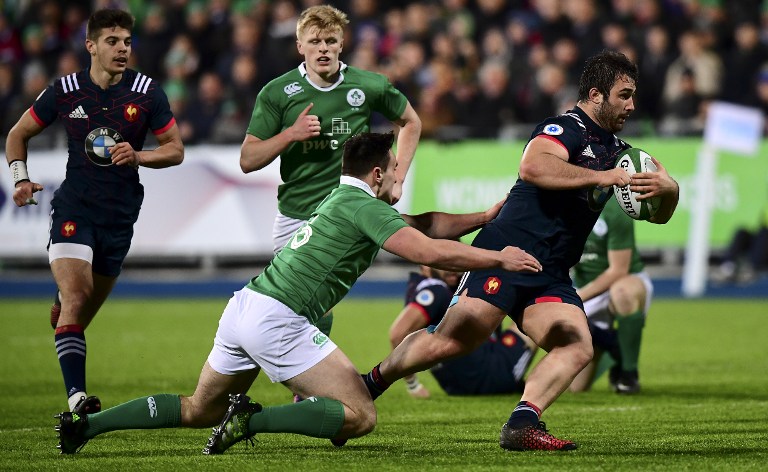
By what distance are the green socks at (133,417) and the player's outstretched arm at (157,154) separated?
73.1 inches

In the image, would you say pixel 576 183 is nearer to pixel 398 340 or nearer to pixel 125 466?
pixel 125 466

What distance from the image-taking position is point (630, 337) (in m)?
9.73

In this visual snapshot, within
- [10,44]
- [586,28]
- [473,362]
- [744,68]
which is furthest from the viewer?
[10,44]

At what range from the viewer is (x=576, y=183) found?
253 inches

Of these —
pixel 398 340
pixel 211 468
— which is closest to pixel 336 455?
pixel 211 468

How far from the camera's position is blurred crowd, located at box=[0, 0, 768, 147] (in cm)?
1797

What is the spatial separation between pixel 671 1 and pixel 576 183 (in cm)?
1386

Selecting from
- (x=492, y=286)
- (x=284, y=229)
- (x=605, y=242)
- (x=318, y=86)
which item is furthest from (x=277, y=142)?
(x=605, y=242)

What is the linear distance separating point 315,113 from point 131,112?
115cm

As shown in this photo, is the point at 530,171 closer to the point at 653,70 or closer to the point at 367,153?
the point at 367,153

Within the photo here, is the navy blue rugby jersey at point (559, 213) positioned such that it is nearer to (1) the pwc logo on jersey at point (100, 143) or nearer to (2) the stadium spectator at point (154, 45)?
(1) the pwc logo on jersey at point (100, 143)

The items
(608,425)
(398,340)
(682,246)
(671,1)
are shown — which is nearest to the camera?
(608,425)

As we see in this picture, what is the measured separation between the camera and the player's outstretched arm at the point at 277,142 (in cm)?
772

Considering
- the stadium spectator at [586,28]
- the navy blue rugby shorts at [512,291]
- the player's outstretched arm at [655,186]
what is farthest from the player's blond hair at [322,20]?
the stadium spectator at [586,28]
